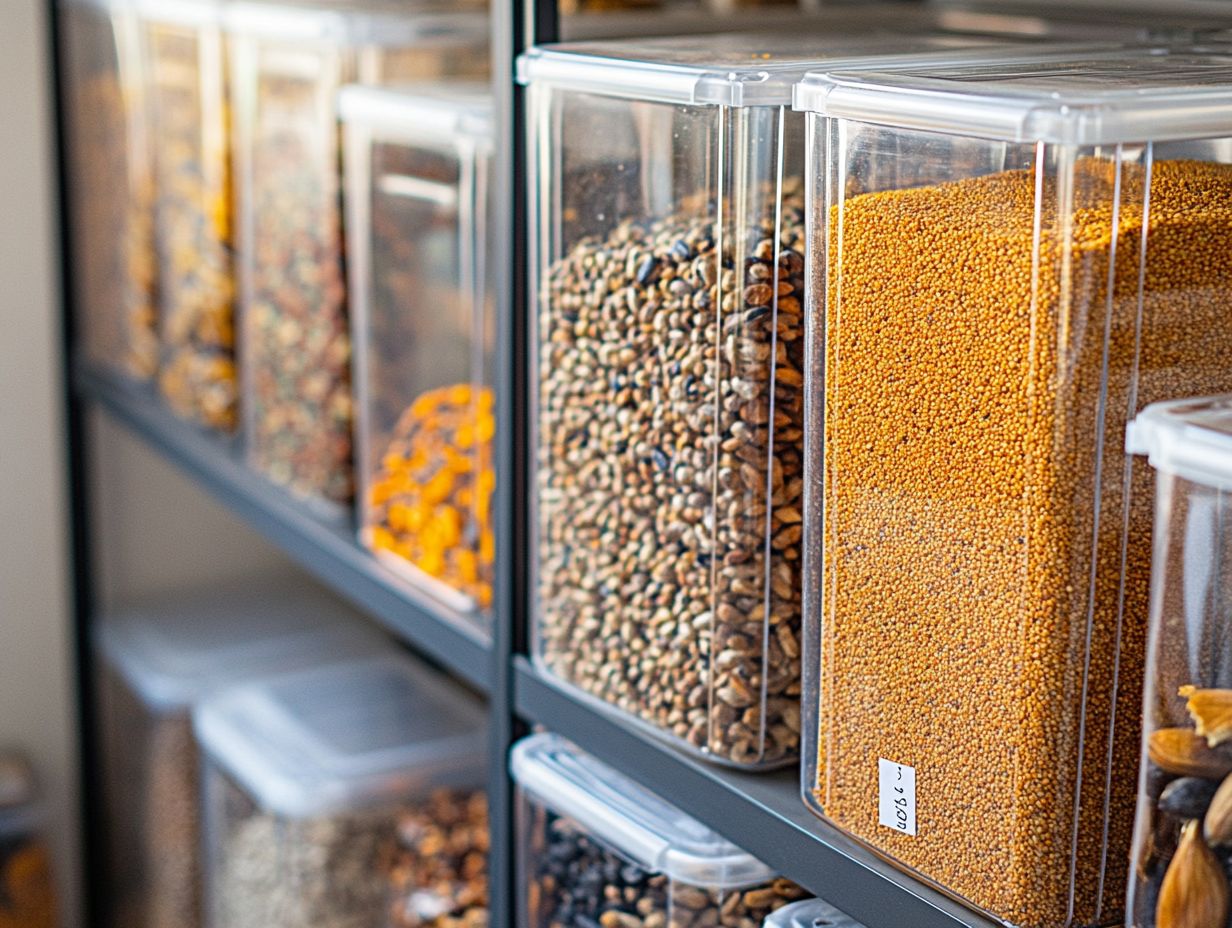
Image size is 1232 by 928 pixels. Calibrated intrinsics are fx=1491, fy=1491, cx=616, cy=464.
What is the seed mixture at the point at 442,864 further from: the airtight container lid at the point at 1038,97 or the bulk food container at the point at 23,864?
the airtight container lid at the point at 1038,97

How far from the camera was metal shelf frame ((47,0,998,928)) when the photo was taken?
0.72 metres

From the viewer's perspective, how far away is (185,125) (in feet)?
4.97

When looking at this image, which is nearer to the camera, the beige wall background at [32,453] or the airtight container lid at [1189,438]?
the airtight container lid at [1189,438]

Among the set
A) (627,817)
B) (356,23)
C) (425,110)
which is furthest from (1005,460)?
(356,23)

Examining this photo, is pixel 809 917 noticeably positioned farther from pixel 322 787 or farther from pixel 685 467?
pixel 322 787

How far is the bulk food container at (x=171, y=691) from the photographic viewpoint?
178 centimetres

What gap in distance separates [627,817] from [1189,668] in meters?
0.44

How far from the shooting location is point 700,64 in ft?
2.54

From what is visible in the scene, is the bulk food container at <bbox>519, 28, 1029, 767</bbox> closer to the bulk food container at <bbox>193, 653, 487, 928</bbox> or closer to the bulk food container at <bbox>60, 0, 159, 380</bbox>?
the bulk food container at <bbox>193, 653, 487, 928</bbox>

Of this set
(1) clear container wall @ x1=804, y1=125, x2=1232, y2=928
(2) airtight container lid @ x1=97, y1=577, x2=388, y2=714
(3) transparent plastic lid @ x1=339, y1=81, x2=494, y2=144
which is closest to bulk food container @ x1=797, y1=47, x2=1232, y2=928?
(1) clear container wall @ x1=804, y1=125, x2=1232, y2=928

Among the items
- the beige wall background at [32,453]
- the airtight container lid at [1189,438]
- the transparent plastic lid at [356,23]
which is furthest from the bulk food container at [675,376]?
the beige wall background at [32,453]

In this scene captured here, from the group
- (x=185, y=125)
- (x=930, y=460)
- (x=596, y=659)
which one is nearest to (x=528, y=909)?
(x=596, y=659)

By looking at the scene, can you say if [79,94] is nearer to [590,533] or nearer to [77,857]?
[77,857]

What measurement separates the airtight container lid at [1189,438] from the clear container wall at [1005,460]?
4cm
